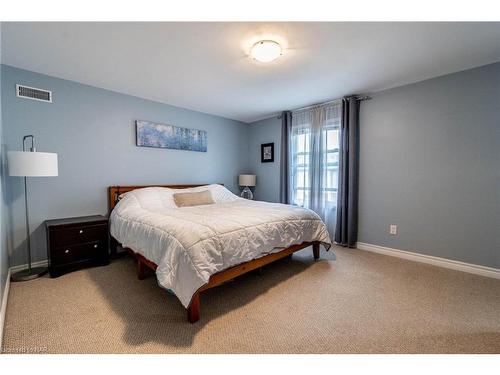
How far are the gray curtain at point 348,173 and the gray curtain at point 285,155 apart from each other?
3.15 ft

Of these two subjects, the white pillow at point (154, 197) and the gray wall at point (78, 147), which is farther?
the white pillow at point (154, 197)

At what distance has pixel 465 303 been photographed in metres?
1.86

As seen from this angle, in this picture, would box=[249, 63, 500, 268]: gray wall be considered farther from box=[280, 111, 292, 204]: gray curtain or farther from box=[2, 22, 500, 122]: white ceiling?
box=[280, 111, 292, 204]: gray curtain

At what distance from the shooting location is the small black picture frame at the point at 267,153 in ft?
14.4

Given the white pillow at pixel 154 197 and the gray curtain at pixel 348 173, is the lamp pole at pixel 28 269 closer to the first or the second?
the white pillow at pixel 154 197

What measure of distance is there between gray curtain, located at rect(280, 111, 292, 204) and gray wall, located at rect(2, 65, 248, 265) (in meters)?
1.70

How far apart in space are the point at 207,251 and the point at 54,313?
129 cm

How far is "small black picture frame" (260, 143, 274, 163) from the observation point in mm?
4379

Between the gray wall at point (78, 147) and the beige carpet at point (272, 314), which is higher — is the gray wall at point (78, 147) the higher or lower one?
the higher one

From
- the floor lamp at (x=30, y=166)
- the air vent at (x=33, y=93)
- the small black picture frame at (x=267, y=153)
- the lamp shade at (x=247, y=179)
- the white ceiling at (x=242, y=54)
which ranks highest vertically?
the white ceiling at (x=242, y=54)

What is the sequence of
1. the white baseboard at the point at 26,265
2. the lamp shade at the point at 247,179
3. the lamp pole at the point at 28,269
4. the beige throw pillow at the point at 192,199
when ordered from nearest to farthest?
the lamp pole at the point at 28,269 < the white baseboard at the point at 26,265 < the beige throw pillow at the point at 192,199 < the lamp shade at the point at 247,179

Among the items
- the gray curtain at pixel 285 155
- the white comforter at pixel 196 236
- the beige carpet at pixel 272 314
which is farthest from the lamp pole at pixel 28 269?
the gray curtain at pixel 285 155

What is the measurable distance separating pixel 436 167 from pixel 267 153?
8.63 ft
